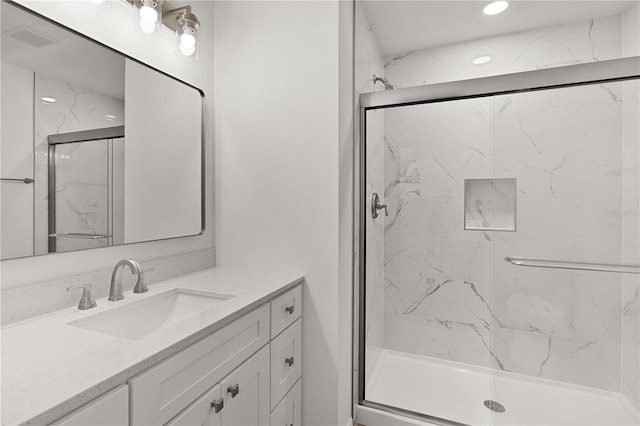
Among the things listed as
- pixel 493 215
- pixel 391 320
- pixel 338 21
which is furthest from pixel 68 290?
pixel 493 215

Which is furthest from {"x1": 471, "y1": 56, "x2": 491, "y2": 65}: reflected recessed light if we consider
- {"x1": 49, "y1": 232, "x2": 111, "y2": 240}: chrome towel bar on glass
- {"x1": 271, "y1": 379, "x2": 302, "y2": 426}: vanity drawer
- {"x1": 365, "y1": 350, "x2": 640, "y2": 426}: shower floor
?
{"x1": 49, "y1": 232, "x2": 111, "y2": 240}: chrome towel bar on glass

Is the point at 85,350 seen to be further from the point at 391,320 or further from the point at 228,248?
the point at 391,320

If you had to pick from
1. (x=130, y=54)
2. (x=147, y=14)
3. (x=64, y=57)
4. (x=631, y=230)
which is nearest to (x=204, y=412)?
(x=64, y=57)

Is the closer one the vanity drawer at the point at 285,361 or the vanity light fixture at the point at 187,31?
the vanity drawer at the point at 285,361

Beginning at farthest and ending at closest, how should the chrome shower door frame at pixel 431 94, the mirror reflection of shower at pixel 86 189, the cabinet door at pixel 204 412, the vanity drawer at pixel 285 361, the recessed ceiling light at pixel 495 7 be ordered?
the recessed ceiling light at pixel 495 7 < the chrome shower door frame at pixel 431 94 < the vanity drawer at pixel 285 361 < the mirror reflection of shower at pixel 86 189 < the cabinet door at pixel 204 412

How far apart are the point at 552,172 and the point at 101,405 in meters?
2.05

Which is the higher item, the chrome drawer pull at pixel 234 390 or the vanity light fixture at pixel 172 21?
the vanity light fixture at pixel 172 21

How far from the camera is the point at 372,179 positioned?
1944 millimetres

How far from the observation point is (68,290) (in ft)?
3.64

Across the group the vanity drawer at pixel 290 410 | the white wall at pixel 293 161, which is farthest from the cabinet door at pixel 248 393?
the white wall at pixel 293 161

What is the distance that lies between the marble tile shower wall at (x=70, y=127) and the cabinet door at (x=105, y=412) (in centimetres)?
65

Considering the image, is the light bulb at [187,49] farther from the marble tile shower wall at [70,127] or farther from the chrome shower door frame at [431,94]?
the chrome shower door frame at [431,94]

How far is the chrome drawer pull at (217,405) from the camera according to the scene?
0.97 m

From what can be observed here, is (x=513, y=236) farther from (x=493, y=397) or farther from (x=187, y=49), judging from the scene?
(x=187, y=49)
